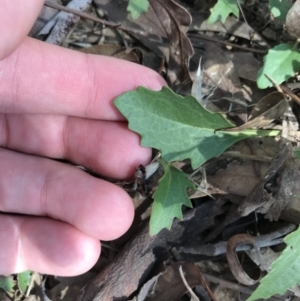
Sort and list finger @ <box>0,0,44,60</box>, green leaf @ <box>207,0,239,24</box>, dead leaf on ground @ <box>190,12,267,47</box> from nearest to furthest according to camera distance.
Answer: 1. finger @ <box>0,0,44,60</box>
2. green leaf @ <box>207,0,239,24</box>
3. dead leaf on ground @ <box>190,12,267,47</box>

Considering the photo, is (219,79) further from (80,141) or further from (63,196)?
(63,196)

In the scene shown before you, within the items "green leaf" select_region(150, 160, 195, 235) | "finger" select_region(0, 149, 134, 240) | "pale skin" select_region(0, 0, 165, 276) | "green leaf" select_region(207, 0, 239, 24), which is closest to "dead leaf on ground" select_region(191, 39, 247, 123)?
"green leaf" select_region(207, 0, 239, 24)

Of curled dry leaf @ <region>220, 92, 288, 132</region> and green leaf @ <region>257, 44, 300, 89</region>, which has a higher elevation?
green leaf @ <region>257, 44, 300, 89</region>

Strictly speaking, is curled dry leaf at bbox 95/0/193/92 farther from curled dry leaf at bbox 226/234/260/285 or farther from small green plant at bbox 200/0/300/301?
curled dry leaf at bbox 226/234/260/285

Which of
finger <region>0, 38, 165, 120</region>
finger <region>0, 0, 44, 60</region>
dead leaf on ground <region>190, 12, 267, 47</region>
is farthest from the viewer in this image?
dead leaf on ground <region>190, 12, 267, 47</region>

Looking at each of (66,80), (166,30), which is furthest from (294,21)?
(66,80)

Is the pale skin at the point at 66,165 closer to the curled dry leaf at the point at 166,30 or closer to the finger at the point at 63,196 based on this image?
the finger at the point at 63,196

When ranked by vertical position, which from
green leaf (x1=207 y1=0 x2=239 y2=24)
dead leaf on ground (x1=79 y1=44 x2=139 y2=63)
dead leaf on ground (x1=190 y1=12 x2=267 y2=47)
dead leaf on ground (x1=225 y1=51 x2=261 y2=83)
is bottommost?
dead leaf on ground (x1=79 y1=44 x2=139 y2=63)
